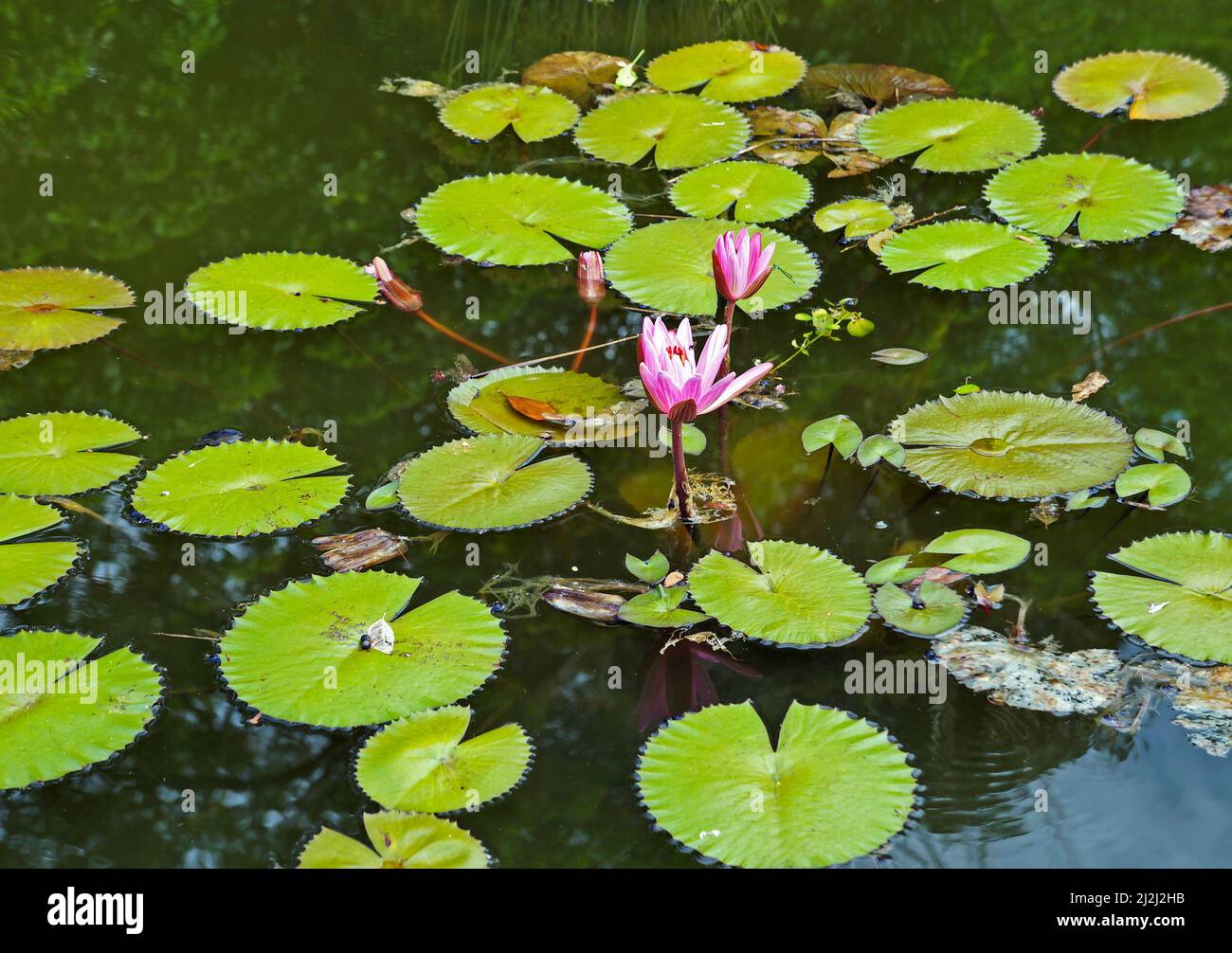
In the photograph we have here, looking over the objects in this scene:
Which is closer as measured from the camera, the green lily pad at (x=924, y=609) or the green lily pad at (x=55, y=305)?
the green lily pad at (x=924, y=609)

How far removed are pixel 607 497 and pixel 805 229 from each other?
1513mm

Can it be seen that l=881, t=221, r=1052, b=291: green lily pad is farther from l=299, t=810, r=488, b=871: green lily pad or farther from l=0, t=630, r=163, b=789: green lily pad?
l=0, t=630, r=163, b=789: green lily pad

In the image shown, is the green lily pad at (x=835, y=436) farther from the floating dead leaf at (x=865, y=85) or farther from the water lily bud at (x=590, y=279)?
the floating dead leaf at (x=865, y=85)

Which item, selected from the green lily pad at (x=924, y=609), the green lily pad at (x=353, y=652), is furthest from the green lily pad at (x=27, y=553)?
the green lily pad at (x=924, y=609)

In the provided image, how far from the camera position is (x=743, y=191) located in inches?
153

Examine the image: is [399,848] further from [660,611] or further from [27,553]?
[27,553]

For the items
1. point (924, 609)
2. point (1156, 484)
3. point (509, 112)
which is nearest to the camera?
point (924, 609)

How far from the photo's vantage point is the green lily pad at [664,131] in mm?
4184

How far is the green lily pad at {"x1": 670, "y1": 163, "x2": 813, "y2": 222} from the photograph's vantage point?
3795 millimetres

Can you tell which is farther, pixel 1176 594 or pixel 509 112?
pixel 509 112

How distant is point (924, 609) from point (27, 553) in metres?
2.06

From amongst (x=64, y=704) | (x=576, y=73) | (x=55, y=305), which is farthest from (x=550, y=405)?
(x=576, y=73)

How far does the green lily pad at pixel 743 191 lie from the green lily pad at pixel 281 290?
1156mm
